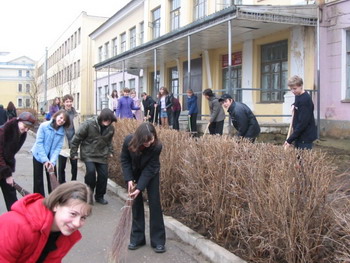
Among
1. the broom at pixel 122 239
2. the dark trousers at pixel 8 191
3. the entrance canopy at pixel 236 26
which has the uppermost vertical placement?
the entrance canopy at pixel 236 26

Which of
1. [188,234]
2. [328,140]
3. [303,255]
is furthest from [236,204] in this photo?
[328,140]

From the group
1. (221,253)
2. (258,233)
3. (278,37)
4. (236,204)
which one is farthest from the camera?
(278,37)

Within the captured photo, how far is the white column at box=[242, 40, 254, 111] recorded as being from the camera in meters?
14.8

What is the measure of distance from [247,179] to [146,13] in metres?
22.0

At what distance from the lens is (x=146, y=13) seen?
24.6 metres

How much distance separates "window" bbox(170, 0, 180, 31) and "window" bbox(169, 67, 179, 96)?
234 cm

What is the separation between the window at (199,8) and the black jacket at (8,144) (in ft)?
48.1

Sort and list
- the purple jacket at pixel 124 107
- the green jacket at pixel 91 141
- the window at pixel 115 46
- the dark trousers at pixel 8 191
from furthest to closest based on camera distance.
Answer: the window at pixel 115 46 → the purple jacket at pixel 124 107 → the green jacket at pixel 91 141 → the dark trousers at pixel 8 191

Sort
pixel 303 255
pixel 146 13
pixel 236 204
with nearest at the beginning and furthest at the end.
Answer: pixel 303 255, pixel 236 204, pixel 146 13

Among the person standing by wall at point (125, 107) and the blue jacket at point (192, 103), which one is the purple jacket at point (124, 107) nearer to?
the person standing by wall at point (125, 107)

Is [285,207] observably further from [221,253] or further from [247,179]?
[221,253]

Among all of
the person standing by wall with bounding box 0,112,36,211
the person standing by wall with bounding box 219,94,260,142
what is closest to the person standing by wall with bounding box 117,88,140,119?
the person standing by wall with bounding box 219,94,260,142

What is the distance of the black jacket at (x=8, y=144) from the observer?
4.93 metres

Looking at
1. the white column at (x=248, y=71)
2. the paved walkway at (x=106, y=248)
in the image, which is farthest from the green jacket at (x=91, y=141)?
the white column at (x=248, y=71)
